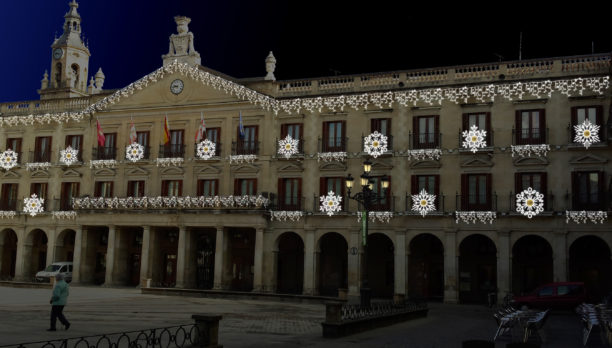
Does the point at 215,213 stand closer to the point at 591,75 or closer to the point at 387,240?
the point at 387,240

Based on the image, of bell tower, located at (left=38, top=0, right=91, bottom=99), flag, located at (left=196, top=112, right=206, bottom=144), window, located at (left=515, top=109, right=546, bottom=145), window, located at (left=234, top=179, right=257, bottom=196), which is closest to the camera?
window, located at (left=515, top=109, right=546, bottom=145)

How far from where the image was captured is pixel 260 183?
46031 mm

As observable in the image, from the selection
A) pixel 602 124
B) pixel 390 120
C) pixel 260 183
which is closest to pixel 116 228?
pixel 260 183

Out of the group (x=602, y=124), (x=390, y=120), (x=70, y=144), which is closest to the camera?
(x=602, y=124)

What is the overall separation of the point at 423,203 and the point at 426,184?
1.35 metres

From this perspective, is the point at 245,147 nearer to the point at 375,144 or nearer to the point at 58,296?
the point at 375,144

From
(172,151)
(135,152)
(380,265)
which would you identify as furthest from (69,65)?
(380,265)

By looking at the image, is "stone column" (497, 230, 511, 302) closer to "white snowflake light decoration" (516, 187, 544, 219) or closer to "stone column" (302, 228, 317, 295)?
"white snowflake light decoration" (516, 187, 544, 219)

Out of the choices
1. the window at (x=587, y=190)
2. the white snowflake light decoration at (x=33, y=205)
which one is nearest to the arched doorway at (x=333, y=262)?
the window at (x=587, y=190)

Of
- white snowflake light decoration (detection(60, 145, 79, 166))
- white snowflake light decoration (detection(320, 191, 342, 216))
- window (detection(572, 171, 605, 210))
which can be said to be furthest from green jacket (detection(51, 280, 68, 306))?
white snowflake light decoration (detection(60, 145, 79, 166))

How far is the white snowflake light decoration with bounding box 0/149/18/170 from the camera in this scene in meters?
53.5

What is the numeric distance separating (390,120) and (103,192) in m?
22.9

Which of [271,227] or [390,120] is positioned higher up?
[390,120]

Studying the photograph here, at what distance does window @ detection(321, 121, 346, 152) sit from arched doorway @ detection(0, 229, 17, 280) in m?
28.8
